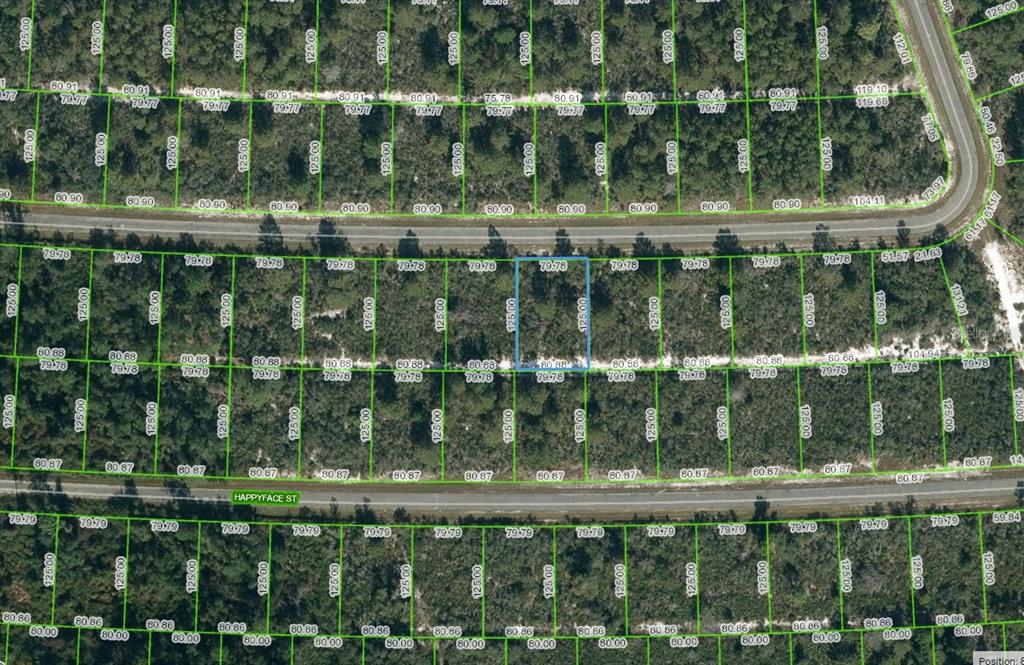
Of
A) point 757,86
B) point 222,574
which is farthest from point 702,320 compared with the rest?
point 222,574

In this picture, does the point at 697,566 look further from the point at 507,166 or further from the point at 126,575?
the point at 126,575

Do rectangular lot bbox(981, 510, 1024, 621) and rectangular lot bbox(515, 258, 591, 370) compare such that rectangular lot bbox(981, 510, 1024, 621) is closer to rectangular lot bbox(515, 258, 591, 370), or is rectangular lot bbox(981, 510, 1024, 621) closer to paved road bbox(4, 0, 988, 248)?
paved road bbox(4, 0, 988, 248)

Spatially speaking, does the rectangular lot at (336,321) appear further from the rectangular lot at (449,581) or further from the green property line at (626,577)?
the green property line at (626,577)

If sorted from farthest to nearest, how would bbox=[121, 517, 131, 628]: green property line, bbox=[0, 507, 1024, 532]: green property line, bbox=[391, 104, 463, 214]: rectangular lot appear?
bbox=[391, 104, 463, 214]: rectangular lot
bbox=[0, 507, 1024, 532]: green property line
bbox=[121, 517, 131, 628]: green property line

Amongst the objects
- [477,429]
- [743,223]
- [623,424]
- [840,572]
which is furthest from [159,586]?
[743,223]

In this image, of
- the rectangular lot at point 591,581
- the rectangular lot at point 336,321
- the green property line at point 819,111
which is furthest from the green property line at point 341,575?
the green property line at point 819,111

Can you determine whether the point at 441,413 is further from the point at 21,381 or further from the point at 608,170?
the point at 21,381

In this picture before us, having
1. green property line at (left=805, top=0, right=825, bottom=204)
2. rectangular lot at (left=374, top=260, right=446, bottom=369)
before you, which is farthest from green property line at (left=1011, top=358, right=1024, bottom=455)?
rectangular lot at (left=374, top=260, right=446, bottom=369)
